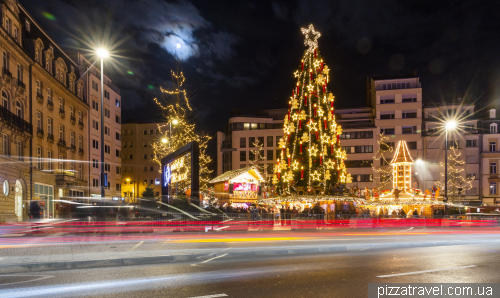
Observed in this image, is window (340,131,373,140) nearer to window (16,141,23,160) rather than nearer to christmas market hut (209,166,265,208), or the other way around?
christmas market hut (209,166,265,208)

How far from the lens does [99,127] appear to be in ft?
192

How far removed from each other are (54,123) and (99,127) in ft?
46.2

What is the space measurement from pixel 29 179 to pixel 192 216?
71.6 ft

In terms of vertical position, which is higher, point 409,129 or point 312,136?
point 409,129

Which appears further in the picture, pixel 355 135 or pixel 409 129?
pixel 355 135

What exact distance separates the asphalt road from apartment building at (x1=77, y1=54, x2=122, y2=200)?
41.7 meters

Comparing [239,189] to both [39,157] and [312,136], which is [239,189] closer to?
[312,136]

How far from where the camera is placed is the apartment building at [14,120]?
3238 cm

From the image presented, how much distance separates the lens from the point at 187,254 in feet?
40.7

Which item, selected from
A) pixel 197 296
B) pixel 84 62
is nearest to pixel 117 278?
pixel 197 296

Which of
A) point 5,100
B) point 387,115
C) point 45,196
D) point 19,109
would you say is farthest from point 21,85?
point 387,115

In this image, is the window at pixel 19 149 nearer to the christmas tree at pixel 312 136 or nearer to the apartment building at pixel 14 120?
the apartment building at pixel 14 120

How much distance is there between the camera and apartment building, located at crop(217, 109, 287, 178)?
259 feet

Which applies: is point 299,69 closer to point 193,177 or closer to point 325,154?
point 325,154
